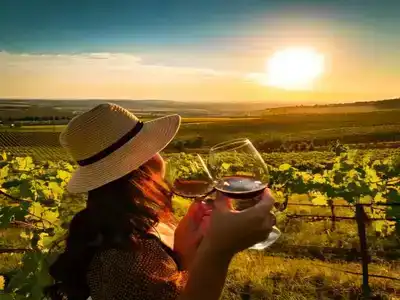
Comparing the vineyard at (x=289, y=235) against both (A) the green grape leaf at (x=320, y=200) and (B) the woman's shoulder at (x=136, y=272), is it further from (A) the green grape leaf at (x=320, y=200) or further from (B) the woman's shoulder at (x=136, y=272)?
(B) the woman's shoulder at (x=136, y=272)

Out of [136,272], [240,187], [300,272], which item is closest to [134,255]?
[136,272]

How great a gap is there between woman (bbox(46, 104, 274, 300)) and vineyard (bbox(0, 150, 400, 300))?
74cm

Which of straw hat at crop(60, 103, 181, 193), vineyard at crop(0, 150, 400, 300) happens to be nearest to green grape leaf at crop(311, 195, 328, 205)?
vineyard at crop(0, 150, 400, 300)

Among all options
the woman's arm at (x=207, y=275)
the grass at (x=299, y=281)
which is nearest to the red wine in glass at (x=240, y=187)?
the woman's arm at (x=207, y=275)

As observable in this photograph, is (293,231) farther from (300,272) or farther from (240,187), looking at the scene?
(240,187)

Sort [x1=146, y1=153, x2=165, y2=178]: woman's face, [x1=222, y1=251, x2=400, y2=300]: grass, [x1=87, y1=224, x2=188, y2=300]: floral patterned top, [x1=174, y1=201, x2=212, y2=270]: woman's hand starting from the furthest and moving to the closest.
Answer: [x1=222, y1=251, x2=400, y2=300]: grass, [x1=146, y1=153, x2=165, y2=178]: woman's face, [x1=174, y1=201, x2=212, y2=270]: woman's hand, [x1=87, y1=224, x2=188, y2=300]: floral patterned top

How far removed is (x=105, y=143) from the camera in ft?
4.53

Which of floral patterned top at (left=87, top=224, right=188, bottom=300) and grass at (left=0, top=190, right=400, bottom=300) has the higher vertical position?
floral patterned top at (left=87, top=224, right=188, bottom=300)

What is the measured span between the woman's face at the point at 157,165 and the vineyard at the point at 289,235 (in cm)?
70

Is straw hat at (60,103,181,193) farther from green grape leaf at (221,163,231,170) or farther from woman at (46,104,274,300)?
green grape leaf at (221,163,231,170)

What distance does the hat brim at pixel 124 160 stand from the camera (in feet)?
4.28

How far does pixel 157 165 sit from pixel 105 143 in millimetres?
135

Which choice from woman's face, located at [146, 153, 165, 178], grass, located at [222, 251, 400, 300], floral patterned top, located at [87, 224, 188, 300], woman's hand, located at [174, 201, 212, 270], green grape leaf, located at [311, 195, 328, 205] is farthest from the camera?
green grape leaf, located at [311, 195, 328, 205]

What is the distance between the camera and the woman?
42.1 inches
